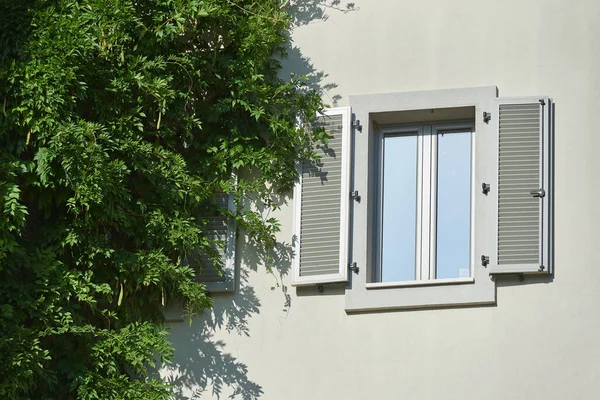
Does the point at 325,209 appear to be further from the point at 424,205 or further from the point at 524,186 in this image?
the point at 524,186

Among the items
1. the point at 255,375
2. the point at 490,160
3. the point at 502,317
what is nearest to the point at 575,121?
the point at 490,160

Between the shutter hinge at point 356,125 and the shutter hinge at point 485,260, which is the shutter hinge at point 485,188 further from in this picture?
the shutter hinge at point 356,125

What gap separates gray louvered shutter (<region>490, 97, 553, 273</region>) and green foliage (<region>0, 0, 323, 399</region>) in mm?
1475

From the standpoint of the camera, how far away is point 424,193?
11711mm

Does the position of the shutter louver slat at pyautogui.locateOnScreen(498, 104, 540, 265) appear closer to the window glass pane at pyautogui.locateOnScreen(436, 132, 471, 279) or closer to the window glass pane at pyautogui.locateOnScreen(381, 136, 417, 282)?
the window glass pane at pyautogui.locateOnScreen(436, 132, 471, 279)

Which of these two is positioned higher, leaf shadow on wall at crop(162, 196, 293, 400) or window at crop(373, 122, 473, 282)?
window at crop(373, 122, 473, 282)

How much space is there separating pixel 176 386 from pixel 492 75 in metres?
3.18

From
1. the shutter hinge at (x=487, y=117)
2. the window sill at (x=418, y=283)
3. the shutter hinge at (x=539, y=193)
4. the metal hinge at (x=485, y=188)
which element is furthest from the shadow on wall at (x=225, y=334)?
the shutter hinge at (x=539, y=193)

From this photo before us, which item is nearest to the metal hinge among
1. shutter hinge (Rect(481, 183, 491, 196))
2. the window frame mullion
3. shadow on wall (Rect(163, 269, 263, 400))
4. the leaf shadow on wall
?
shutter hinge (Rect(481, 183, 491, 196))

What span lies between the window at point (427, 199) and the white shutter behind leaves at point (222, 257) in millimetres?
505

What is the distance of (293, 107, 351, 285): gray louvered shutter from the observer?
1153 cm

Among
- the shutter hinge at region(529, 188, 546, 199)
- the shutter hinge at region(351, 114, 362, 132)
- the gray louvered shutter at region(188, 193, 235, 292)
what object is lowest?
the gray louvered shutter at region(188, 193, 235, 292)

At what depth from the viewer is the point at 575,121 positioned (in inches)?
446

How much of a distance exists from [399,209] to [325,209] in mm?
541
